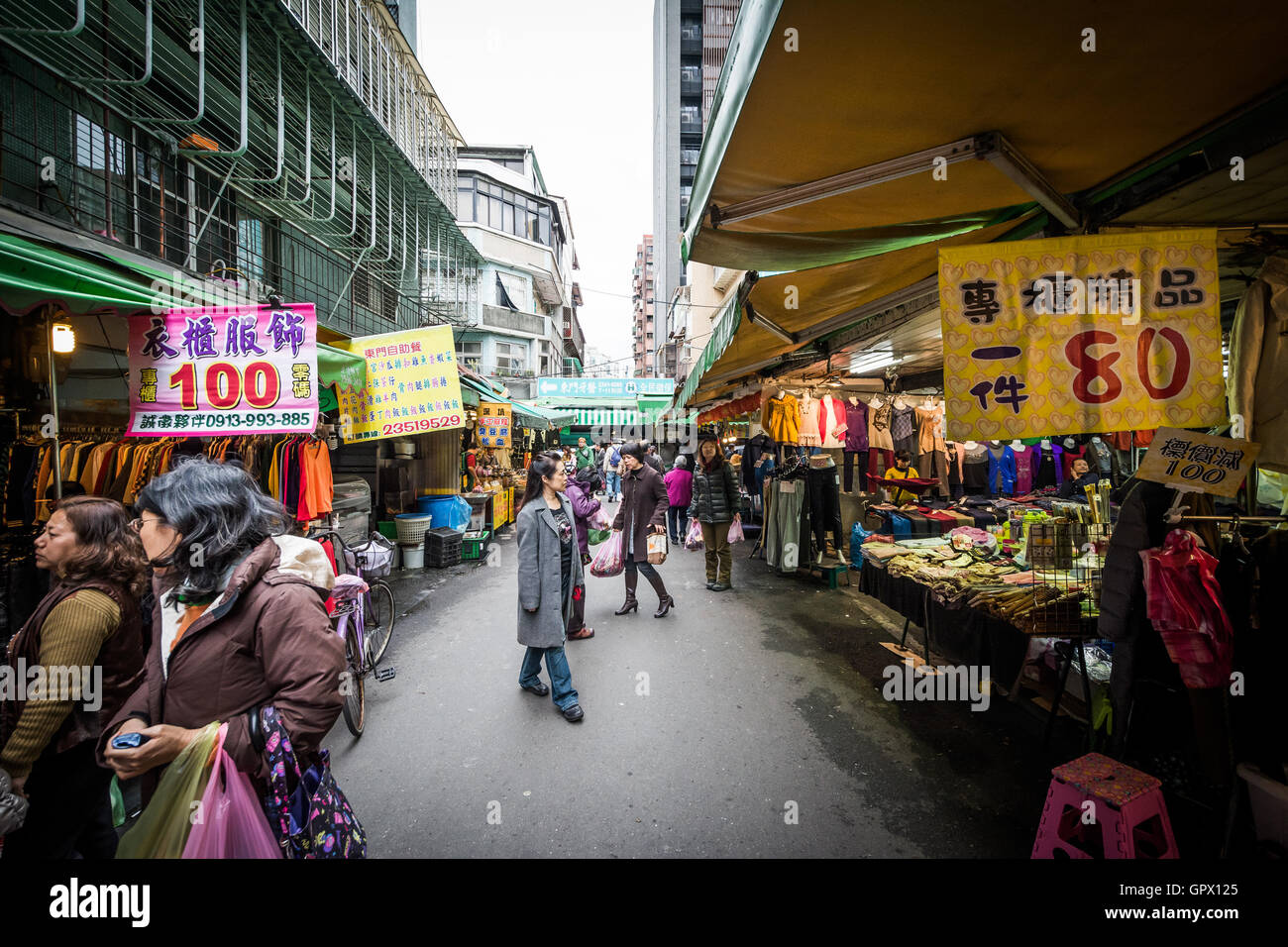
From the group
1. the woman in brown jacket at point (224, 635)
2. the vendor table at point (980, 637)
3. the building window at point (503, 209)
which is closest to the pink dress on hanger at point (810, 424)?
the vendor table at point (980, 637)

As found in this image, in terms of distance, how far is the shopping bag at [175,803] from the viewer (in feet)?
5.22

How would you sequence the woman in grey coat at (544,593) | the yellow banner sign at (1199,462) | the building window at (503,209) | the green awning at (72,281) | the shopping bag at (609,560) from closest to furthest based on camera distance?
the yellow banner sign at (1199,462)
the green awning at (72,281)
the woman in grey coat at (544,593)
the shopping bag at (609,560)
the building window at (503,209)

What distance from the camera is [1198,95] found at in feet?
6.01

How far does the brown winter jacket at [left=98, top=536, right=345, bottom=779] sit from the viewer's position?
5.71 ft

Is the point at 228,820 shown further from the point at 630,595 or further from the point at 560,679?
the point at 630,595

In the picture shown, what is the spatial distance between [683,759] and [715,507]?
4.34 m

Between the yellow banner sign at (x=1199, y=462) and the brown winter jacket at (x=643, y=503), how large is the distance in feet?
15.4

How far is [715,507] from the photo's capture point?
A: 7645 millimetres

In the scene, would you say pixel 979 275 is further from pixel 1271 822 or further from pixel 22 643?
pixel 22 643

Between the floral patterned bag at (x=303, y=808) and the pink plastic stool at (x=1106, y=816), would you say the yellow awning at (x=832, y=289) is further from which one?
the floral patterned bag at (x=303, y=808)

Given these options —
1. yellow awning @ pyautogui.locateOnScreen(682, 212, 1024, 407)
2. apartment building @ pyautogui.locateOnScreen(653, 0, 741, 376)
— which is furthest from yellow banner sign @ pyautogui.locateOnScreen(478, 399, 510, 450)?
apartment building @ pyautogui.locateOnScreen(653, 0, 741, 376)

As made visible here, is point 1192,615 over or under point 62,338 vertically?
under

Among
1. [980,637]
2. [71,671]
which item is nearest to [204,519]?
[71,671]
